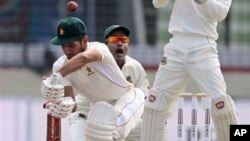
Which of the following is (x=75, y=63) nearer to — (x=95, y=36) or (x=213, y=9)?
(x=213, y=9)

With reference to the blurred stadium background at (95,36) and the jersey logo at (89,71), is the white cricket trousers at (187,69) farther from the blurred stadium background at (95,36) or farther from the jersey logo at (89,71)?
the blurred stadium background at (95,36)

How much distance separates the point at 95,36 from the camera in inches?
480

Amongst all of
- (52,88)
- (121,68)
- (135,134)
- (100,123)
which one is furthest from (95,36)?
(52,88)

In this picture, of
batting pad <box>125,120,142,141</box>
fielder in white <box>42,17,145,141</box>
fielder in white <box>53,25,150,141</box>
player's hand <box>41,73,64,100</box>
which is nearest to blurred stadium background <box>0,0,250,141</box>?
fielder in white <box>53,25,150,141</box>

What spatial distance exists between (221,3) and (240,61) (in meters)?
5.40

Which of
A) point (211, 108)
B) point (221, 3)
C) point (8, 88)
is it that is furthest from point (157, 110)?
point (8, 88)

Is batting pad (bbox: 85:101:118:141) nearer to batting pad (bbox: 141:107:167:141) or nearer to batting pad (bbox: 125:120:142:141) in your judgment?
batting pad (bbox: 141:107:167:141)

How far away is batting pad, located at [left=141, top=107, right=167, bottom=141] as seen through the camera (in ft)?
22.8

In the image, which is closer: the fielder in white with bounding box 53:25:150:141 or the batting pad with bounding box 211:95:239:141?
the batting pad with bounding box 211:95:239:141

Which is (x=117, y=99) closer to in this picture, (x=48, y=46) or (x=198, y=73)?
(x=198, y=73)

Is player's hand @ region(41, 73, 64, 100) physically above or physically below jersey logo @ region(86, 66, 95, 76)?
below

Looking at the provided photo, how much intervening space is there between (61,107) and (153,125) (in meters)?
0.80

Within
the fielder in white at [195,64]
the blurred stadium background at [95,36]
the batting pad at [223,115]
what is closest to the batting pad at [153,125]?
the fielder in white at [195,64]

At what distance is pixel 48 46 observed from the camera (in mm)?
12172
